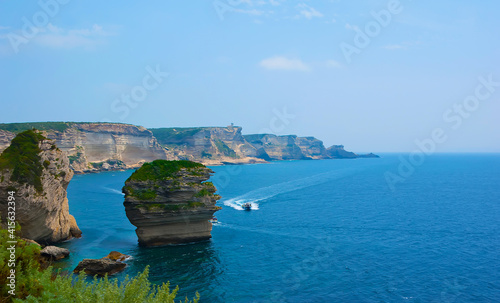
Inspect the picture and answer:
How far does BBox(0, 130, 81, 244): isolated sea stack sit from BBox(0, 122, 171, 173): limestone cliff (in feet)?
335

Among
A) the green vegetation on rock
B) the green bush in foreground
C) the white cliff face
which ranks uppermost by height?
the green vegetation on rock

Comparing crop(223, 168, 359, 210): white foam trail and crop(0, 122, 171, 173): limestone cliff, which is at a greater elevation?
crop(0, 122, 171, 173): limestone cliff

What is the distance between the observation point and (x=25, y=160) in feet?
138

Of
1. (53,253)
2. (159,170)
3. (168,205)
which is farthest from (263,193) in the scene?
(53,253)

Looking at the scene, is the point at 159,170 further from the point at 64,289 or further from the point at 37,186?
the point at 64,289

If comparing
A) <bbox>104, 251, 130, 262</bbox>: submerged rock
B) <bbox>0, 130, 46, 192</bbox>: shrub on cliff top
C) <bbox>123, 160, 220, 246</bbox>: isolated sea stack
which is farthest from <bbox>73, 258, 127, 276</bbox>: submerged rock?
<bbox>0, 130, 46, 192</bbox>: shrub on cliff top

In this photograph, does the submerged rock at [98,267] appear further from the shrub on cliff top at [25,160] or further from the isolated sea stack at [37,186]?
the shrub on cliff top at [25,160]

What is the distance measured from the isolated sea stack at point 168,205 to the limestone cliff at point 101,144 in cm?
11098

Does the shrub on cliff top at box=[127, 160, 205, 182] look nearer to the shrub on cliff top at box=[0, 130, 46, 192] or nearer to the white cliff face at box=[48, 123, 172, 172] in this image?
the shrub on cliff top at box=[0, 130, 46, 192]

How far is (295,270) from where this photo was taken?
36812 millimetres

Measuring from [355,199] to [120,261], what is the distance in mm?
60267

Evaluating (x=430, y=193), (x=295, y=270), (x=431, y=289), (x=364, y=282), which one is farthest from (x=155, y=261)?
(x=430, y=193)

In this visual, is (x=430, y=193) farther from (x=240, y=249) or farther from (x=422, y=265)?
(x=240, y=249)

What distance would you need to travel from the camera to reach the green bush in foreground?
11.2 meters
